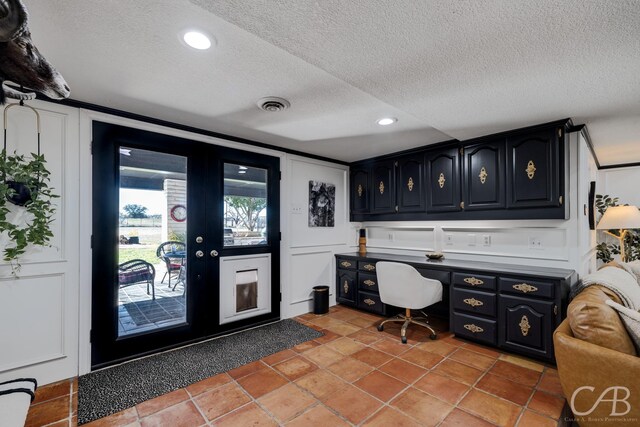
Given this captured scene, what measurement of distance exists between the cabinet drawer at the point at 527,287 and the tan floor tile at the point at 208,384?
2.60m

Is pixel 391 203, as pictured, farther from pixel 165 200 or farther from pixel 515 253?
pixel 165 200

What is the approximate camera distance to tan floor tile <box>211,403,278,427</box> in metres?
1.85

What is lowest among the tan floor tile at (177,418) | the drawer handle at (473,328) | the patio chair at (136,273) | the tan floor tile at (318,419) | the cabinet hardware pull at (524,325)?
the tan floor tile at (318,419)

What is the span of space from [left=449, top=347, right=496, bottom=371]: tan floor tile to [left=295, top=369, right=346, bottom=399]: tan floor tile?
1.17 m

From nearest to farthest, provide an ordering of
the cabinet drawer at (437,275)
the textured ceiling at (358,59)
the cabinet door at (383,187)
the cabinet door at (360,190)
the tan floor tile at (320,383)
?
1. the textured ceiling at (358,59)
2. the tan floor tile at (320,383)
3. the cabinet drawer at (437,275)
4. the cabinet door at (383,187)
5. the cabinet door at (360,190)

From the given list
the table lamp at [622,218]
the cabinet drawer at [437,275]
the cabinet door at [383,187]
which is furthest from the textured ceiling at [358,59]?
the cabinet drawer at [437,275]

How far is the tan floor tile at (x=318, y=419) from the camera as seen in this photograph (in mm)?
1848

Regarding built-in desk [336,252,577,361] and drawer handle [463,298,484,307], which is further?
drawer handle [463,298,484,307]

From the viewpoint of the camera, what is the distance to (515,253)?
3291 millimetres

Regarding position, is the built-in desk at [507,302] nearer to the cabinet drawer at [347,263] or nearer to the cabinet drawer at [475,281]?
the cabinet drawer at [475,281]

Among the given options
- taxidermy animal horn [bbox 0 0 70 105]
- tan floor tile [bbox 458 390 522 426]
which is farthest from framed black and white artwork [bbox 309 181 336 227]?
taxidermy animal horn [bbox 0 0 70 105]

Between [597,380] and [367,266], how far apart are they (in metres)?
2.56

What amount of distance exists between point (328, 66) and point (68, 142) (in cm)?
224

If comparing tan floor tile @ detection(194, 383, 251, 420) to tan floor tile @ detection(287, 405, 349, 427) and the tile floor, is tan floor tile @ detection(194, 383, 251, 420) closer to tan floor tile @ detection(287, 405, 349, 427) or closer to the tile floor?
the tile floor
